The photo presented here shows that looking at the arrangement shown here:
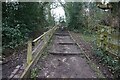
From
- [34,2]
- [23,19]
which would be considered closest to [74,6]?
[34,2]

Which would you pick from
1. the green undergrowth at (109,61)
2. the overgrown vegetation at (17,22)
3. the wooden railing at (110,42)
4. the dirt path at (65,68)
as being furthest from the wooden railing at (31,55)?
the wooden railing at (110,42)

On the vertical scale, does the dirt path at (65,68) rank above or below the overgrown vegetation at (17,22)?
below

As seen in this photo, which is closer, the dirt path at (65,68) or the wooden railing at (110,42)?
the dirt path at (65,68)

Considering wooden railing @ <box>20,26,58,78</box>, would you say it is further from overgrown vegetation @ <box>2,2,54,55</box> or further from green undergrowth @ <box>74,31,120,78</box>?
green undergrowth @ <box>74,31,120,78</box>

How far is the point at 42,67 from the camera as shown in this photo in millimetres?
6707

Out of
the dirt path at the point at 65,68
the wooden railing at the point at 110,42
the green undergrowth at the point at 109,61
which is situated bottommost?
the dirt path at the point at 65,68

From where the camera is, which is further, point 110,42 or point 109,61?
point 110,42

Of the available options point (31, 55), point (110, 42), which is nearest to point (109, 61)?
point (110, 42)

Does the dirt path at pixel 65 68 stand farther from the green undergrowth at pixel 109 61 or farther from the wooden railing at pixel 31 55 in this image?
the green undergrowth at pixel 109 61

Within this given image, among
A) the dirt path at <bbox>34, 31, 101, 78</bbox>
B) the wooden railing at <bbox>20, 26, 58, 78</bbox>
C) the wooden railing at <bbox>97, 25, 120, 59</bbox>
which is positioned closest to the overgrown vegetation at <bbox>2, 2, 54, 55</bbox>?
the wooden railing at <bbox>20, 26, 58, 78</bbox>

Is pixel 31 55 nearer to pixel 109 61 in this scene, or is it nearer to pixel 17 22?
pixel 109 61

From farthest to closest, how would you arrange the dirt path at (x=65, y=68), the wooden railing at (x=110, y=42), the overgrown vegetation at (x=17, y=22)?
the overgrown vegetation at (x=17, y=22), the wooden railing at (x=110, y=42), the dirt path at (x=65, y=68)

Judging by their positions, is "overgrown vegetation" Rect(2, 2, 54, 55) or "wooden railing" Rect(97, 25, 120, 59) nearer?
"wooden railing" Rect(97, 25, 120, 59)

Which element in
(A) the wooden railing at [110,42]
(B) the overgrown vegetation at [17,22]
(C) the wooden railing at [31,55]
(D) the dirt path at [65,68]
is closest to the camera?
(C) the wooden railing at [31,55]
